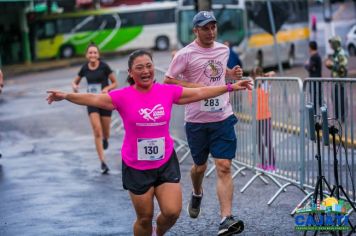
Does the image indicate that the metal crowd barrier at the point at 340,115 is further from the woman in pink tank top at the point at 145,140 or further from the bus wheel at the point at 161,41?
the bus wheel at the point at 161,41

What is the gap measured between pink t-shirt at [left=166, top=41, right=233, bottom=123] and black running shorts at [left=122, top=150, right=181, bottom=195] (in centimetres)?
154

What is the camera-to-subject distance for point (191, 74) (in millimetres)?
8344

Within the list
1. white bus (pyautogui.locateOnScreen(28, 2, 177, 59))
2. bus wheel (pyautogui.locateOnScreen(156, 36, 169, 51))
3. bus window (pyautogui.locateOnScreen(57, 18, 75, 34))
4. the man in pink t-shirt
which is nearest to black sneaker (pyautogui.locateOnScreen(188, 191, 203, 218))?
the man in pink t-shirt

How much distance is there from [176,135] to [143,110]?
840 cm

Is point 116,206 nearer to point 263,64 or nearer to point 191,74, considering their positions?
point 191,74

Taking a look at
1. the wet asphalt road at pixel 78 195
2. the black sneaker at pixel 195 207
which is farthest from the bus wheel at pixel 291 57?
the black sneaker at pixel 195 207

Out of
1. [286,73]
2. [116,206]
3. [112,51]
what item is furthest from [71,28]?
[116,206]

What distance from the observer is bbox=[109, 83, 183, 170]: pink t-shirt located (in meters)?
6.71

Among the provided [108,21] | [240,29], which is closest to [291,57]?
[240,29]

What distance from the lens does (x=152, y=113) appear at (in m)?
6.70

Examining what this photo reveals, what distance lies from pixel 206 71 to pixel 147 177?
73.3 inches

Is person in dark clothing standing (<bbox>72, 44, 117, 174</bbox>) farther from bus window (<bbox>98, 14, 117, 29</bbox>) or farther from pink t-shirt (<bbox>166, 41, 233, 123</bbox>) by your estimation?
bus window (<bbox>98, 14, 117, 29</bbox>)

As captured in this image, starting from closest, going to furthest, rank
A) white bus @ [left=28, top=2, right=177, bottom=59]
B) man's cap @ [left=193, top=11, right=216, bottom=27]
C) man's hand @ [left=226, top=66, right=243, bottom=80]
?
1. man's hand @ [left=226, top=66, right=243, bottom=80]
2. man's cap @ [left=193, top=11, right=216, bottom=27]
3. white bus @ [left=28, top=2, right=177, bottom=59]

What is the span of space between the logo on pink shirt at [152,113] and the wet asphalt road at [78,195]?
1.81 meters
